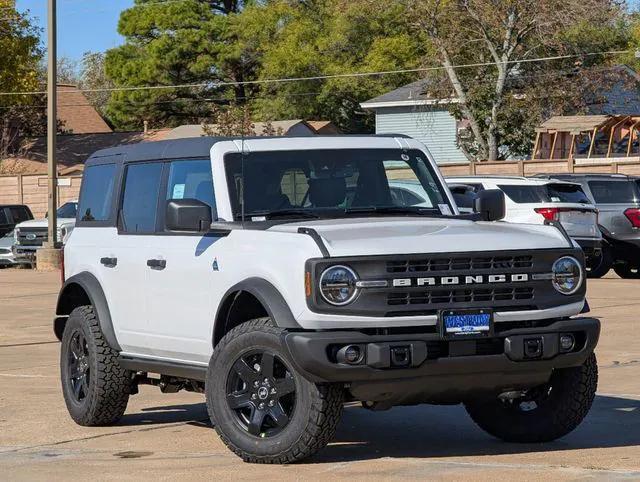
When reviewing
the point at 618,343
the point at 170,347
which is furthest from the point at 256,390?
the point at 618,343

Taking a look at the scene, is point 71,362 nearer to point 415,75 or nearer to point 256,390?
point 256,390

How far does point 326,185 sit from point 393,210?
46 centimetres

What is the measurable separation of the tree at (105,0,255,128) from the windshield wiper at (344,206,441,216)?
64.6 m

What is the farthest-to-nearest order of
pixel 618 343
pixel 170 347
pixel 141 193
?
pixel 618 343 < pixel 141 193 < pixel 170 347

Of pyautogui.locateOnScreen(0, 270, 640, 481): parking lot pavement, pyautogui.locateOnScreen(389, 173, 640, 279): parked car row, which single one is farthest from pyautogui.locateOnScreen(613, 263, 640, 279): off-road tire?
pyautogui.locateOnScreen(0, 270, 640, 481): parking lot pavement

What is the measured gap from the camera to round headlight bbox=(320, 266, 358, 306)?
768 centimetres

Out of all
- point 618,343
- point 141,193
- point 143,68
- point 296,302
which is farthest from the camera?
point 143,68

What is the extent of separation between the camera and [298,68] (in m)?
67.9

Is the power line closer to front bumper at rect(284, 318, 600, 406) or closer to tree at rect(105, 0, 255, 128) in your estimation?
tree at rect(105, 0, 255, 128)

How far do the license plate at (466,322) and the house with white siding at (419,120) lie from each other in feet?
170

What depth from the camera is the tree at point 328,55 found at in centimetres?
6688

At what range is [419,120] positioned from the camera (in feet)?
201

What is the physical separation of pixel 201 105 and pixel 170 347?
68385 millimetres

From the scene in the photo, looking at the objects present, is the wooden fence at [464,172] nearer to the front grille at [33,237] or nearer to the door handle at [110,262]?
the front grille at [33,237]
